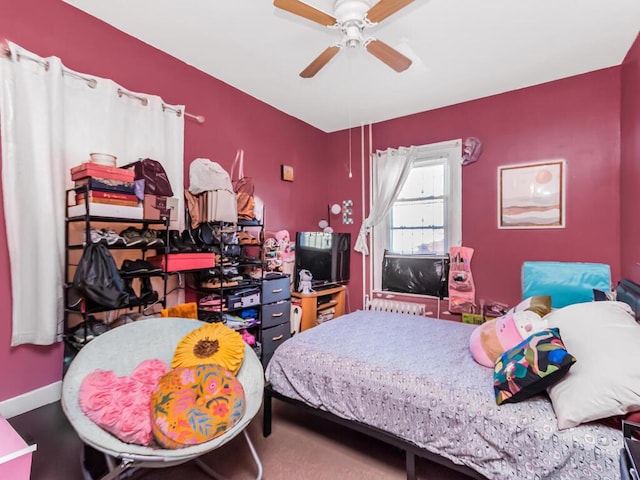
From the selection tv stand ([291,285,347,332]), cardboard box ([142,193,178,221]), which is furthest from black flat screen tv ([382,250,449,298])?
cardboard box ([142,193,178,221])

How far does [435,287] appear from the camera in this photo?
3752 mm

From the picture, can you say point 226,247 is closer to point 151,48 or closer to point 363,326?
point 363,326

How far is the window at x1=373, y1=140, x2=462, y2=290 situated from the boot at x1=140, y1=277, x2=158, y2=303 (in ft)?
8.92

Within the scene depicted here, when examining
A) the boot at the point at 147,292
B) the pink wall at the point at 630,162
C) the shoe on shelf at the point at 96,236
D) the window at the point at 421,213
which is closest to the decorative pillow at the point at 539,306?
the pink wall at the point at 630,162

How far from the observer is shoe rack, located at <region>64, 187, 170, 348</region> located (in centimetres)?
201

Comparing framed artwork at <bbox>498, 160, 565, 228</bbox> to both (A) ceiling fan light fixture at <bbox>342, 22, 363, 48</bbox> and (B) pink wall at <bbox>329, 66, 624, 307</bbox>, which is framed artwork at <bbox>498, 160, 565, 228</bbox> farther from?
(A) ceiling fan light fixture at <bbox>342, 22, 363, 48</bbox>

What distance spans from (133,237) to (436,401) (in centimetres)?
213

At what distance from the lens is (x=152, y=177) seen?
235 cm

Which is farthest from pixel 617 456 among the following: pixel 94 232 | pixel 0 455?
pixel 94 232

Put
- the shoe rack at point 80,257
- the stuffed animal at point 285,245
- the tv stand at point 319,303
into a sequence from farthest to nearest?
the stuffed animal at point 285,245
the tv stand at point 319,303
the shoe rack at point 80,257

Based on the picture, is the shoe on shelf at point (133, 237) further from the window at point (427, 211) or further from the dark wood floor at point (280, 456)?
the window at point (427, 211)

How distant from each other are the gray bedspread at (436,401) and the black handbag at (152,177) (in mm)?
1447

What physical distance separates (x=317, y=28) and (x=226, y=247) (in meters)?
1.87

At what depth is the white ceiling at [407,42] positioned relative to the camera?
218 centimetres
